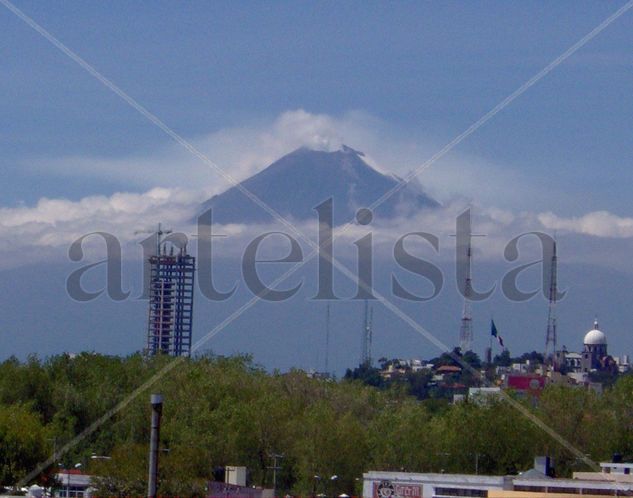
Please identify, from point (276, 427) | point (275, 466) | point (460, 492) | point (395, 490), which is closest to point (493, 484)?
point (460, 492)

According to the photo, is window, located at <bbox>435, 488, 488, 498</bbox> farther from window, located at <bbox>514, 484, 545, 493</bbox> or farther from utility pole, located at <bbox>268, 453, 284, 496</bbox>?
utility pole, located at <bbox>268, 453, 284, 496</bbox>

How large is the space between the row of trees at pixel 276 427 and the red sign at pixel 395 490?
9.97m

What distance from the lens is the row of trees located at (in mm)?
93188

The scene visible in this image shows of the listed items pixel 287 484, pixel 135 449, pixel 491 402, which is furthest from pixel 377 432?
pixel 135 449

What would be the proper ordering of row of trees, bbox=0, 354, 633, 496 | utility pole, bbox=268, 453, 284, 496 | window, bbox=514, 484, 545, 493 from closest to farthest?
window, bbox=514, 484, 545, 493
utility pole, bbox=268, 453, 284, 496
row of trees, bbox=0, 354, 633, 496

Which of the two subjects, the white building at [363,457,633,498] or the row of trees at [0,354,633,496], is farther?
the row of trees at [0,354,633,496]

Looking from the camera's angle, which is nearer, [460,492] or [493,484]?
[493,484]

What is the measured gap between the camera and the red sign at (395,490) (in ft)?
261

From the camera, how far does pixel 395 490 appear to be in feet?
262

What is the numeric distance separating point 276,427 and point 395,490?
19.8 m

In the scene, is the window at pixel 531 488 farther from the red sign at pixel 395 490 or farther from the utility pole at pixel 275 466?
the utility pole at pixel 275 466

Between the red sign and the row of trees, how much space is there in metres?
9.97

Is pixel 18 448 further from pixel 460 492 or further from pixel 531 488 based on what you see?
pixel 531 488

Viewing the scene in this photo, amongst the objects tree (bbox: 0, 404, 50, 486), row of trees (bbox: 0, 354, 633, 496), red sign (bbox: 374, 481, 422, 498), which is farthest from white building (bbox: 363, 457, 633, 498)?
tree (bbox: 0, 404, 50, 486)
